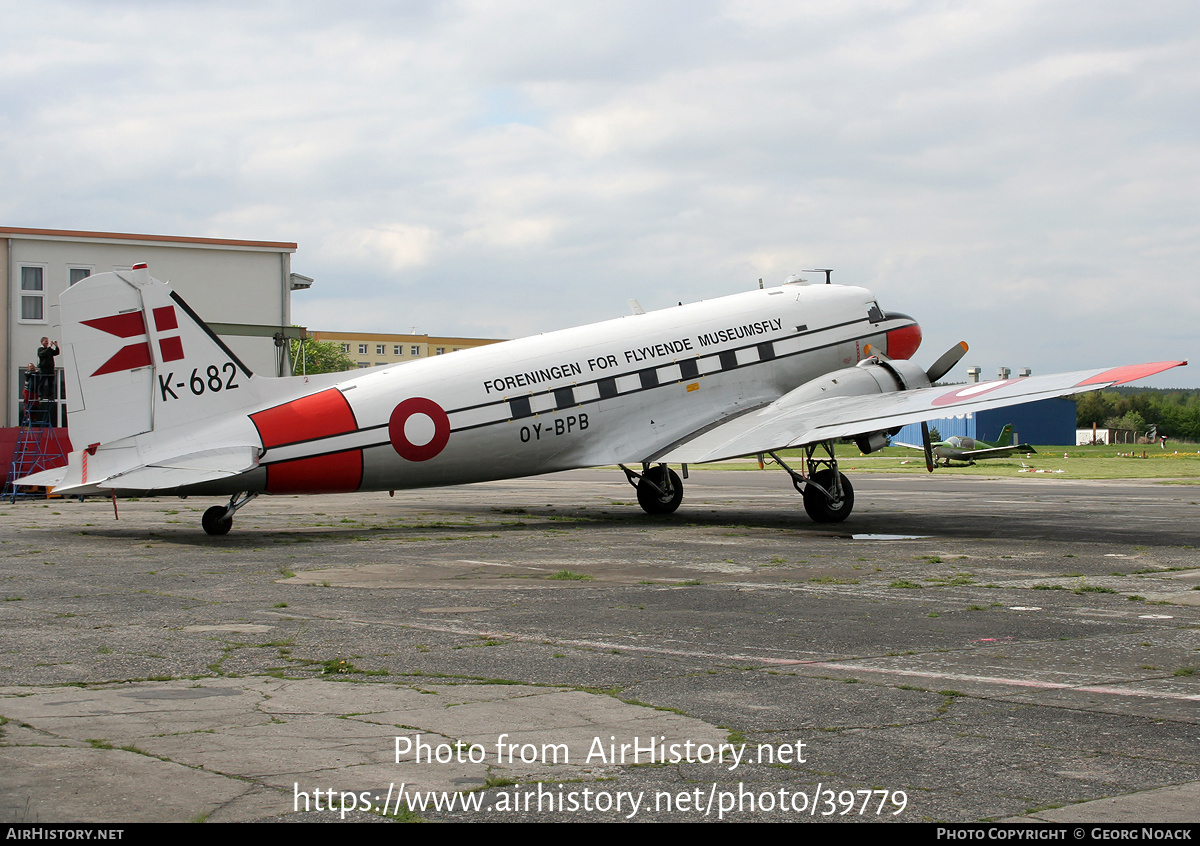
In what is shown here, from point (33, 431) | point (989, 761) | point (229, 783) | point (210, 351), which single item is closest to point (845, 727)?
point (989, 761)

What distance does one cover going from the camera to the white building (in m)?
38.9

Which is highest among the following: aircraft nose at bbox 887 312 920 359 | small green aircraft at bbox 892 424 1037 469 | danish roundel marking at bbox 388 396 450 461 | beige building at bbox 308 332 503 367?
beige building at bbox 308 332 503 367

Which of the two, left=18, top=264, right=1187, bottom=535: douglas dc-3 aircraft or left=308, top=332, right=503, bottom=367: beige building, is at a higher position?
left=308, top=332, right=503, bottom=367: beige building

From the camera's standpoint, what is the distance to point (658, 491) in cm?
2383

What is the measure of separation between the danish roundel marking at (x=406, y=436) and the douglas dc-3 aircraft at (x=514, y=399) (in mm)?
28

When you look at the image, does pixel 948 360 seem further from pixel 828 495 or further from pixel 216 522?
pixel 216 522

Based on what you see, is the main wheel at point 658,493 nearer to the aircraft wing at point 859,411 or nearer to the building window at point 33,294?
the aircraft wing at point 859,411

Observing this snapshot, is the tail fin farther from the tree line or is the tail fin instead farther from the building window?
the tree line

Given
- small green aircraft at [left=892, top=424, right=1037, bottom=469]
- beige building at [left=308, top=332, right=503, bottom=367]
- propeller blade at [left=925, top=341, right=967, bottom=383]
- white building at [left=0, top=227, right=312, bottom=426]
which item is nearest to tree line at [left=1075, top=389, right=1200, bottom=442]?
beige building at [left=308, top=332, right=503, bottom=367]

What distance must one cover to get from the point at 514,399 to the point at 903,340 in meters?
10.5

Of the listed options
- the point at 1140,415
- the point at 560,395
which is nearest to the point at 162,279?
the point at 560,395

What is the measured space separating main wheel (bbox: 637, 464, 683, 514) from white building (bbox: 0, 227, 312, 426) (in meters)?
16.0

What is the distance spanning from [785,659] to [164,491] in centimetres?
1161
